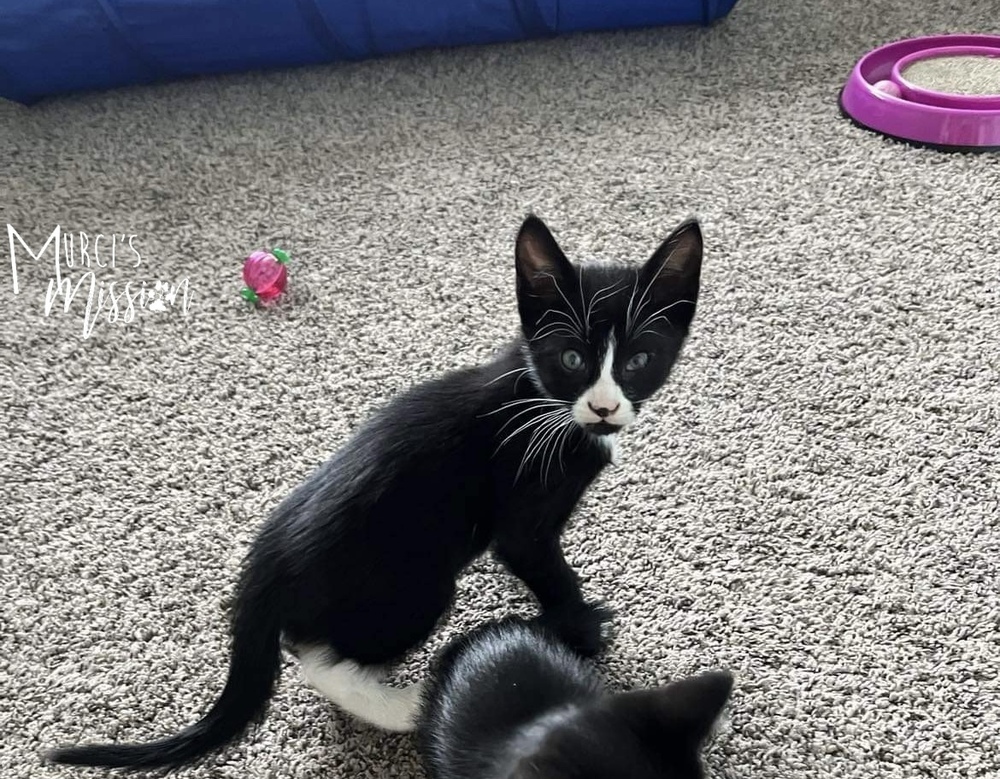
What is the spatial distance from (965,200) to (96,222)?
1592 mm

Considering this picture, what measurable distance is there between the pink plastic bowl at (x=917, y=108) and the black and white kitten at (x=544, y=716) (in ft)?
4.31

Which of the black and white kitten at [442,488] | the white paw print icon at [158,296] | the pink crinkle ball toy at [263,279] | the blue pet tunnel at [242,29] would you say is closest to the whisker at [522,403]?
the black and white kitten at [442,488]

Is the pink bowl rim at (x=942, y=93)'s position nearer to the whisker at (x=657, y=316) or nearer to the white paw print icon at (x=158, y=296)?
the whisker at (x=657, y=316)

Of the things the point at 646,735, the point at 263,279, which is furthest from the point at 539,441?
the point at 263,279

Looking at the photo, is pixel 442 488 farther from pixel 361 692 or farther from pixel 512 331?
pixel 512 331

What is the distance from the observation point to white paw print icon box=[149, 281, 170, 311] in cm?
164

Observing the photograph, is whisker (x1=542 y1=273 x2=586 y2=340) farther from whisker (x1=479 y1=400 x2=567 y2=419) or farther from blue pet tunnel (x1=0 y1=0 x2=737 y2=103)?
blue pet tunnel (x1=0 y1=0 x2=737 y2=103)

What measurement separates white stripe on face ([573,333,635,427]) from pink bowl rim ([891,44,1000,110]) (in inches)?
49.1

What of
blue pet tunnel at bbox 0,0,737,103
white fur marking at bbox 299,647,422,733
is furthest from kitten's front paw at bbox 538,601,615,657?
blue pet tunnel at bbox 0,0,737,103

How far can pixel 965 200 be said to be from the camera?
5.69 feet

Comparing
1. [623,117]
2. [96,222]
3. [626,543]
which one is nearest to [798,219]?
[623,117]

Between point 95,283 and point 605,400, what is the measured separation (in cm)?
109

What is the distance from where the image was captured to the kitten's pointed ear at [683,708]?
73 cm

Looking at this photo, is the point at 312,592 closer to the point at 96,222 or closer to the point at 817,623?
the point at 817,623
